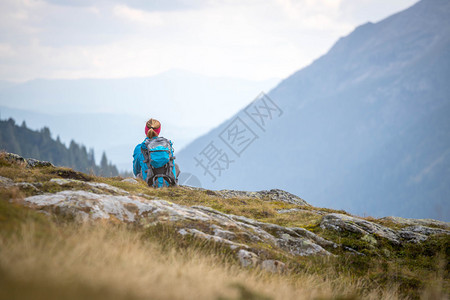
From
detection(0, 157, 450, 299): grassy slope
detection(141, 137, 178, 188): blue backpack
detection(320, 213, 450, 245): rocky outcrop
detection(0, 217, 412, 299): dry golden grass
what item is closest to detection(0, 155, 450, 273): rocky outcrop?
detection(320, 213, 450, 245): rocky outcrop

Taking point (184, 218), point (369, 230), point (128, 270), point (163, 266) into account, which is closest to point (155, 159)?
point (184, 218)

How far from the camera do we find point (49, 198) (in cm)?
953

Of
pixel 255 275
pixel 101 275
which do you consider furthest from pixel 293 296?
pixel 101 275

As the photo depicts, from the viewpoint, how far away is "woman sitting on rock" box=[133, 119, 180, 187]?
15422 mm

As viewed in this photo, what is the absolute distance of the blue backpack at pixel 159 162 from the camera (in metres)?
15.4

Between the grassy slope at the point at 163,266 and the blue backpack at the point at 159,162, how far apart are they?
1.93 metres

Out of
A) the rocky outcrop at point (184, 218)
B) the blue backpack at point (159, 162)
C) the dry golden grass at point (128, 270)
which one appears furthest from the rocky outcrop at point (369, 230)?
the blue backpack at point (159, 162)

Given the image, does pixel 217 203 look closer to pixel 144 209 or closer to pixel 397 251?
pixel 144 209

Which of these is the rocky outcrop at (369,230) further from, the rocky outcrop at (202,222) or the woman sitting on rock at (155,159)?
the woman sitting on rock at (155,159)

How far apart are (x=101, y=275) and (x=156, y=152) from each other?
9.94 m

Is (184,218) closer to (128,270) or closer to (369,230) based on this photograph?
(128,270)

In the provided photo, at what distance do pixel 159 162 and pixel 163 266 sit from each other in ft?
28.9

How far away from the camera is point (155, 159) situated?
1548 centimetres

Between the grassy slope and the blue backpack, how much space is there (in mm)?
1929
